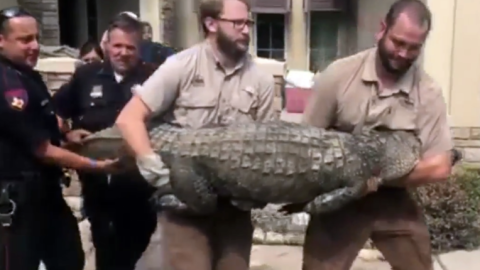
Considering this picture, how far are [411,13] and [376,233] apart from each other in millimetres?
1050

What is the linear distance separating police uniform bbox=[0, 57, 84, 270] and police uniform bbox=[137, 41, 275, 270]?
647mm

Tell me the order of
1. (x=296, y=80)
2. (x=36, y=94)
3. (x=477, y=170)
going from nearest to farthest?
(x=36, y=94) → (x=477, y=170) → (x=296, y=80)

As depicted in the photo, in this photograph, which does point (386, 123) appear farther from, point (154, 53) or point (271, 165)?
point (154, 53)

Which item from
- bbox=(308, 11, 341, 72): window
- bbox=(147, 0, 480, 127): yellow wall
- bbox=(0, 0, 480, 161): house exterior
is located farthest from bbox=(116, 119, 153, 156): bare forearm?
A: bbox=(308, 11, 341, 72): window

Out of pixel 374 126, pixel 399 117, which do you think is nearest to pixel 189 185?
pixel 374 126

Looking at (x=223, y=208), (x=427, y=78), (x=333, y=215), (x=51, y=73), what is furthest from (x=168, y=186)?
(x=51, y=73)

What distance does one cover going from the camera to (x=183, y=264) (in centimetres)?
311

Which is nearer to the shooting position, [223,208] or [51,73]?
[223,208]

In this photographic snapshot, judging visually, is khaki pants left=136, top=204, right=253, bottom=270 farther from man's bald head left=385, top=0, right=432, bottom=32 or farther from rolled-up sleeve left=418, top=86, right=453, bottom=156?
man's bald head left=385, top=0, right=432, bottom=32

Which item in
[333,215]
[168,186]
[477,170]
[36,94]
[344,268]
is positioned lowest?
[477,170]

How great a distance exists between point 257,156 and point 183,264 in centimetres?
64

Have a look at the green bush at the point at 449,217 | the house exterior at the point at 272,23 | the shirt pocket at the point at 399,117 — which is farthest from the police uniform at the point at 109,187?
the house exterior at the point at 272,23

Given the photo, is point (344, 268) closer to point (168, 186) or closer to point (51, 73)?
point (168, 186)

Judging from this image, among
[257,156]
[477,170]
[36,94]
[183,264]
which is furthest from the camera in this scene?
[477,170]
